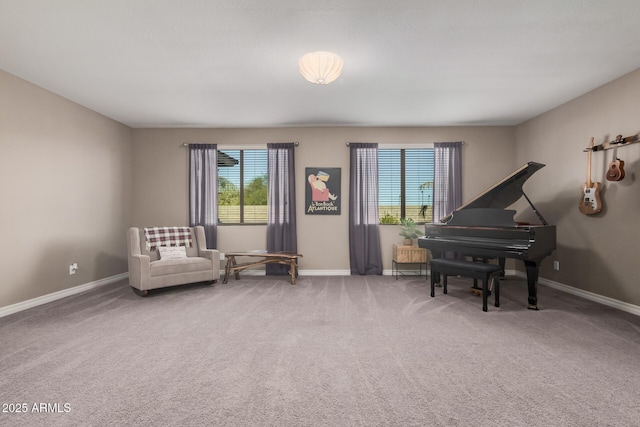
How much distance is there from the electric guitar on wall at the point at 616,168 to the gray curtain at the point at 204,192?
19.0ft

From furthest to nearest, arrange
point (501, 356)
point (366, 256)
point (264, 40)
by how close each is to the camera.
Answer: point (366, 256)
point (264, 40)
point (501, 356)

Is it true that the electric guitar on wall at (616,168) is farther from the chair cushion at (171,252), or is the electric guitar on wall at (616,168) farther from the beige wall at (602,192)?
the chair cushion at (171,252)

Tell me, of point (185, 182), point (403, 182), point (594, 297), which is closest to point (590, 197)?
point (594, 297)

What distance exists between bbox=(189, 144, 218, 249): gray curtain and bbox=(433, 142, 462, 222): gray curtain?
13.5ft

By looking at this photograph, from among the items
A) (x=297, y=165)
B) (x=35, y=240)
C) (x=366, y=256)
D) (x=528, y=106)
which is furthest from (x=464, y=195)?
(x=35, y=240)

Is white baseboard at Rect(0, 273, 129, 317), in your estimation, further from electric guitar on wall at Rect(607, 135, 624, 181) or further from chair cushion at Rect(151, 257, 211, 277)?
electric guitar on wall at Rect(607, 135, 624, 181)

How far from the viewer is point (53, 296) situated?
3.85 metres

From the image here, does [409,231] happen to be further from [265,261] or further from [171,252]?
[171,252]

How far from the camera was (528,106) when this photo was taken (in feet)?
14.6

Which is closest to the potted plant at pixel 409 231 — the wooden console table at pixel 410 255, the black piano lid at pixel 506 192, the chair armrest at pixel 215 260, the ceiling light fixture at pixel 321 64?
the wooden console table at pixel 410 255

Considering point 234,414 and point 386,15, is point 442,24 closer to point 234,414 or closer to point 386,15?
point 386,15

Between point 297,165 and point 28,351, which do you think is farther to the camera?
point 297,165

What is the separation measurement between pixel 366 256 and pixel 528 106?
350cm

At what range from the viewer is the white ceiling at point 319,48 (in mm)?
2338
